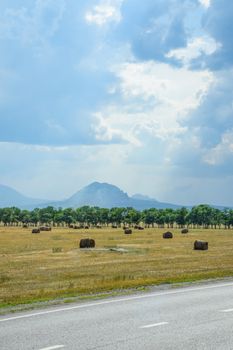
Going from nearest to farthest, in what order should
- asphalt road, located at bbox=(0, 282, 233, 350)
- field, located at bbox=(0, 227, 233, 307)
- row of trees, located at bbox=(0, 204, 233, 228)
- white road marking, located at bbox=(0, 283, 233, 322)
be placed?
asphalt road, located at bbox=(0, 282, 233, 350) → white road marking, located at bbox=(0, 283, 233, 322) → field, located at bbox=(0, 227, 233, 307) → row of trees, located at bbox=(0, 204, 233, 228)

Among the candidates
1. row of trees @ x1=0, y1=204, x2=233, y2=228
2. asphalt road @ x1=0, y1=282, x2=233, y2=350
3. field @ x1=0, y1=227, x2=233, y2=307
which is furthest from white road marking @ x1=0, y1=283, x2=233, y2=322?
row of trees @ x1=0, y1=204, x2=233, y2=228

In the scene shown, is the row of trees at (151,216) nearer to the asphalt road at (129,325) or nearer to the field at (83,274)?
the field at (83,274)

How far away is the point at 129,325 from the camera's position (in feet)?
40.1

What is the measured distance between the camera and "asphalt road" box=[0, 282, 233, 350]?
405 inches

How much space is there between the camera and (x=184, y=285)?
68.0 feet

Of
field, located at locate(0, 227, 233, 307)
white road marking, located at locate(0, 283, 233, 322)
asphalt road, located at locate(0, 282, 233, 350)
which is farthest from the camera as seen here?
field, located at locate(0, 227, 233, 307)

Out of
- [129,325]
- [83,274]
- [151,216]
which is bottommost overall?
[129,325]

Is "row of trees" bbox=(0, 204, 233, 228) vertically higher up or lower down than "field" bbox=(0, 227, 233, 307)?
higher up

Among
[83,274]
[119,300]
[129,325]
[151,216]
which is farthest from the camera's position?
[151,216]

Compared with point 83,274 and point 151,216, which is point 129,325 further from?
point 151,216

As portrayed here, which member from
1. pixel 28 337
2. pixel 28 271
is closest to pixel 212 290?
pixel 28 337

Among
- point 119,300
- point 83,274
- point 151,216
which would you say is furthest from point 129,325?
point 151,216

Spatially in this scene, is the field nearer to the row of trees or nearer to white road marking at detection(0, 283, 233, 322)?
white road marking at detection(0, 283, 233, 322)

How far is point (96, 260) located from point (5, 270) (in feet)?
25.3
